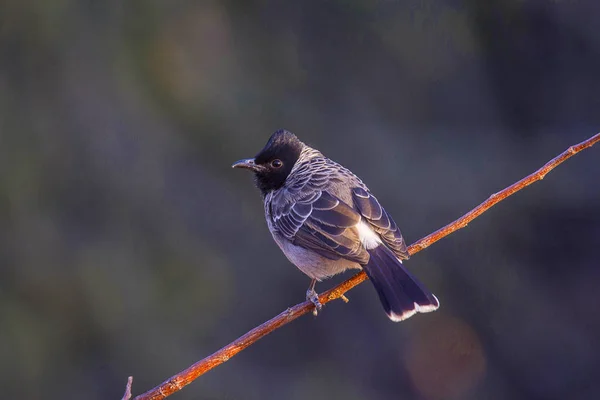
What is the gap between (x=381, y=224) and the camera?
424cm

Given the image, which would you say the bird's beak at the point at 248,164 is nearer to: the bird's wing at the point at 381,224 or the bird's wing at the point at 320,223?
the bird's wing at the point at 320,223

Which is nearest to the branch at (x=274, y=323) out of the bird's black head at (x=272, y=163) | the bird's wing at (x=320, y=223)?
the bird's wing at (x=320, y=223)

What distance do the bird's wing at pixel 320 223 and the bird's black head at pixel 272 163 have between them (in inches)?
10.2

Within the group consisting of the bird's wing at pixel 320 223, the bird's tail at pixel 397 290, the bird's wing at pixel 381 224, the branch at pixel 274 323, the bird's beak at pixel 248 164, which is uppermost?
the bird's beak at pixel 248 164

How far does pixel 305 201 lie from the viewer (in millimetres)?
4402

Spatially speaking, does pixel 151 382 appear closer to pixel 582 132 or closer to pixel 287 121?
pixel 287 121

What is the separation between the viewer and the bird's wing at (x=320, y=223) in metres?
4.03

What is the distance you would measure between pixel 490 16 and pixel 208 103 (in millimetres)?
3625

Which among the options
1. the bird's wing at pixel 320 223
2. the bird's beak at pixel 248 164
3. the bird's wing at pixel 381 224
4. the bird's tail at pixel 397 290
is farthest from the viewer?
the bird's beak at pixel 248 164

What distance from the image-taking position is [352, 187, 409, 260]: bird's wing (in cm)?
417

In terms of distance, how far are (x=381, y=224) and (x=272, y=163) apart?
98 cm

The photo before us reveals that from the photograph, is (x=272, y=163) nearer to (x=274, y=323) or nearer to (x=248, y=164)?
(x=248, y=164)

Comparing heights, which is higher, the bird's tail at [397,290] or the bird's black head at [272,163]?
the bird's black head at [272,163]

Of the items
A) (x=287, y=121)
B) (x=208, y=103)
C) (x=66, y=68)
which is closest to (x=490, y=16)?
(x=287, y=121)
